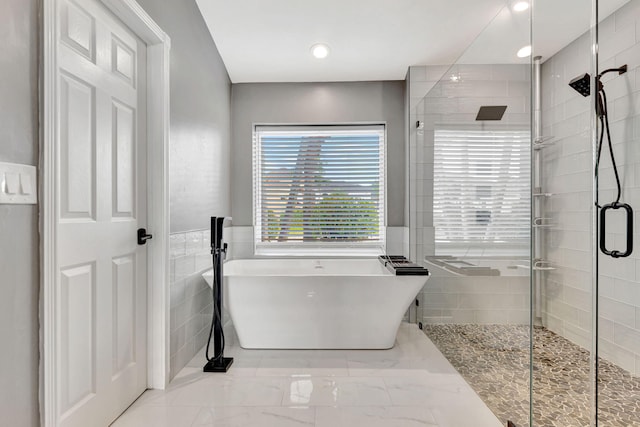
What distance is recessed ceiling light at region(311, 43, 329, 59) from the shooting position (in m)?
3.03

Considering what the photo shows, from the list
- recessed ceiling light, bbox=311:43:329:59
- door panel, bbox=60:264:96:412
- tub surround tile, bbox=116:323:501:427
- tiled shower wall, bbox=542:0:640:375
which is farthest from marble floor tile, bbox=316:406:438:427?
recessed ceiling light, bbox=311:43:329:59

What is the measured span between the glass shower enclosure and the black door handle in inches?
75.7

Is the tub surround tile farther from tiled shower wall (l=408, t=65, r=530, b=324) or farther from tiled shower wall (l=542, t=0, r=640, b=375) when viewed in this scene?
tiled shower wall (l=542, t=0, r=640, b=375)

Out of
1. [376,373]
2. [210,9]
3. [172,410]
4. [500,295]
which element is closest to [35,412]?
[172,410]

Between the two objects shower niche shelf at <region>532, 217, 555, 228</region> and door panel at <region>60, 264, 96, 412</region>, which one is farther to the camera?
shower niche shelf at <region>532, 217, 555, 228</region>

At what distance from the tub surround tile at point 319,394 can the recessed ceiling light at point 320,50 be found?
2454 mm

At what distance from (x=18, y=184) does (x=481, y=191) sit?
2.17 meters

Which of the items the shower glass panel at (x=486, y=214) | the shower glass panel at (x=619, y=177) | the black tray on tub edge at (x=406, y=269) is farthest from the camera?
the black tray on tub edge at (x=406, y=269)

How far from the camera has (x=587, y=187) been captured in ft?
6.01

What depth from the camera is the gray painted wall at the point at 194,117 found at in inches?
87.0

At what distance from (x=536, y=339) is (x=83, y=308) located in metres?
2.13

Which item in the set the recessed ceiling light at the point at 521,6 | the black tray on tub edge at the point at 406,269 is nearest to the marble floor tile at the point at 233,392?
the black tray on tub edge at the point at 406,269

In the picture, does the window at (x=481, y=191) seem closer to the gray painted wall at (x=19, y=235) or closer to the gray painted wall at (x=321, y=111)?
the gray painted wall at (x=321, y=111)

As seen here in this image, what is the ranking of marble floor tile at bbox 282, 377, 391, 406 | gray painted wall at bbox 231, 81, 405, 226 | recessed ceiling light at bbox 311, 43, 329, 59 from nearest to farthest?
marble floor tile at bbox 282, 377, 391, 406, recessed ceiling light at bbox 311, 43, 329, 59, gray painted wall at bbox 231, 81, 405, 226
